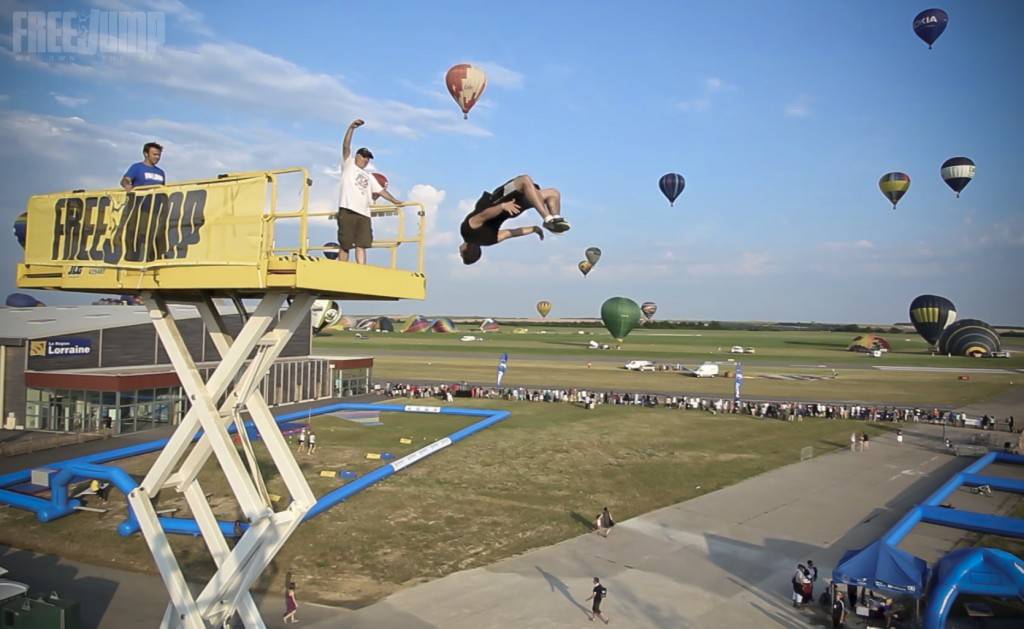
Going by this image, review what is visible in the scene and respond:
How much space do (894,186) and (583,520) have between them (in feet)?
245

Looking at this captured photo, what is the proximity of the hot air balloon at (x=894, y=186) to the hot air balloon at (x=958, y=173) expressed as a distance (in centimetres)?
560

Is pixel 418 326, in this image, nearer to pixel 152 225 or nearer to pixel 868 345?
pixel 868 345

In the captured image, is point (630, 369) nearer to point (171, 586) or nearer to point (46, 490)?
point (46, 490)

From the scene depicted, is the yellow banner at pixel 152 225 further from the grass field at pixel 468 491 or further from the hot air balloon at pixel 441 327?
the hot air balloon at pixel 441 327

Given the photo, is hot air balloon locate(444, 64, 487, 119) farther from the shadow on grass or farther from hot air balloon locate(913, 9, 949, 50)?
hot air balloon locate(913, 9, 949, 50)

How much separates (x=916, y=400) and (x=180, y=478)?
60.5 meters

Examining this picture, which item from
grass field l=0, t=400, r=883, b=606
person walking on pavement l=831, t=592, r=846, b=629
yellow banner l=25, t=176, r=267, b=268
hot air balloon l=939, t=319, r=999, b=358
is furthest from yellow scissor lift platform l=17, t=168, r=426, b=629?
hot air balloon l=939, t=319, r=999, b=358

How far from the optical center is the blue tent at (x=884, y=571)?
14648mm

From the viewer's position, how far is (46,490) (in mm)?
23500

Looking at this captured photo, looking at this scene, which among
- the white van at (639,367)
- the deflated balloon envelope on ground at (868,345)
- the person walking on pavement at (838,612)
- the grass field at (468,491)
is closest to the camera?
the person walking on pavement at (838,612)

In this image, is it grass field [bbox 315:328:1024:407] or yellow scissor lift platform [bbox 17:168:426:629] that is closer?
yellow scissor lift platform [bbox 17:168:426:629]

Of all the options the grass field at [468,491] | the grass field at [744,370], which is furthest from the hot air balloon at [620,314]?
the grass field at [468,491]

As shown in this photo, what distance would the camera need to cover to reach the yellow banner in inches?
311

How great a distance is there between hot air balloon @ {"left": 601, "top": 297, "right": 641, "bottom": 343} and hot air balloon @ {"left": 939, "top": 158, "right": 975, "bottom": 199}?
1735 inches
